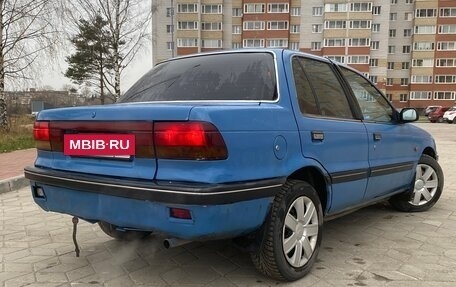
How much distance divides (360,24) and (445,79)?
16.1m

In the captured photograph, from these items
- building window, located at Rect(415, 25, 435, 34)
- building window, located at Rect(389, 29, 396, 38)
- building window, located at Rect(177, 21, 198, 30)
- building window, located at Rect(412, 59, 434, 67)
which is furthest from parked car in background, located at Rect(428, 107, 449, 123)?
building window, located at Rect(177, 21, 198, 30)

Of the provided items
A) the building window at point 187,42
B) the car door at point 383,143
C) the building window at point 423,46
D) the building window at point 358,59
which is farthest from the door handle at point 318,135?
the building window at point 423,46

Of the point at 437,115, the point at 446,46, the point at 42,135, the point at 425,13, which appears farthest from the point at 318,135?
the point at 425,13

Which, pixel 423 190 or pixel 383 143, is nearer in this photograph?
pixel 383 143

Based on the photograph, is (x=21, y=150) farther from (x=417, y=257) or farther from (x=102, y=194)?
(x=417, y=257)

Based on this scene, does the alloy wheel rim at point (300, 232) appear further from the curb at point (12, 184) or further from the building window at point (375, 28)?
the building window at point (375, 28)

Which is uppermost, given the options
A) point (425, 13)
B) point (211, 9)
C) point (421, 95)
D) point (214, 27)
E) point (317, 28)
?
point (211, 9)

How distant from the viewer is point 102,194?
2.70m

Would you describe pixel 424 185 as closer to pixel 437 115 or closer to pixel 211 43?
pixel 437 115

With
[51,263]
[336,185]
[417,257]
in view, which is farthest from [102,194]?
[417,257]

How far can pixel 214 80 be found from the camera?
3.35 meters

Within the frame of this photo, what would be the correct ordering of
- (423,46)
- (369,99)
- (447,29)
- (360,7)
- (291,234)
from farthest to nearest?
(423,46) < (447,29) < (360,7) < (369,99) < (291,234)

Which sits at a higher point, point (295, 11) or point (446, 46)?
point (295, 11)

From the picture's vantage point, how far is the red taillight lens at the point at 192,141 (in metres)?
2.43
